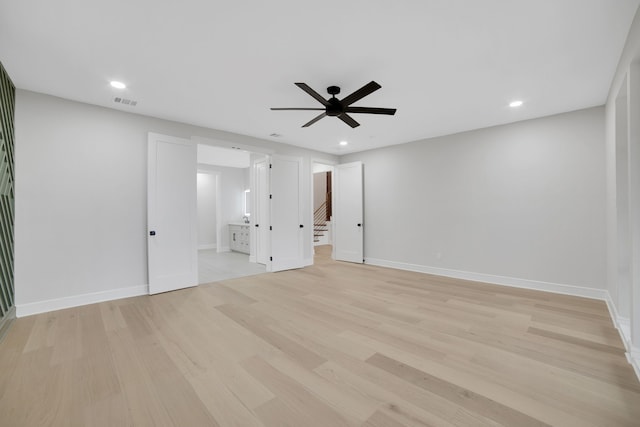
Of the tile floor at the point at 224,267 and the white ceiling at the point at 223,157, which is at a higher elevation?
the white ceiling at the point at 223,157

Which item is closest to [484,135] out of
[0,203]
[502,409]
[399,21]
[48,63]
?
[399,21]

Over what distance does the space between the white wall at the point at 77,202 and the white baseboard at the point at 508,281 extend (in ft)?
16.0

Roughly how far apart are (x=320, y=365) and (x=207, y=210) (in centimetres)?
795

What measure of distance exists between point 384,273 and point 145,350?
4.23 metres

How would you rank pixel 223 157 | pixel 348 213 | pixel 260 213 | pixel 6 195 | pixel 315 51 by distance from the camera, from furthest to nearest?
pixel 223 157
pixel 348 213
pixel 260 213
pixel 6 195
pixel 315 51

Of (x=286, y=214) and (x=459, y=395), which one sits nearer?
(x=459, y=395)

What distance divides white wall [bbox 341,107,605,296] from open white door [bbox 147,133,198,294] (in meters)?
4.01

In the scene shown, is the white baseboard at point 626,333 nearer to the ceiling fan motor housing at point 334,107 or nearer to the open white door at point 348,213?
the ceiling fan motor housing at point 334,107

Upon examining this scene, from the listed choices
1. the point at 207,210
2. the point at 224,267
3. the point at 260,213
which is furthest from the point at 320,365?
the point at 207,210

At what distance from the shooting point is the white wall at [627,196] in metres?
2.15

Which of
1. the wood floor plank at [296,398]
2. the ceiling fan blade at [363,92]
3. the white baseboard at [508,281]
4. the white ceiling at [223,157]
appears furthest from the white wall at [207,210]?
the wood floor plank at [296,398]

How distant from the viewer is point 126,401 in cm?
182

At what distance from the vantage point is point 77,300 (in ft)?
12.1

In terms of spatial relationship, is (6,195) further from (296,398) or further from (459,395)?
(459,395)
